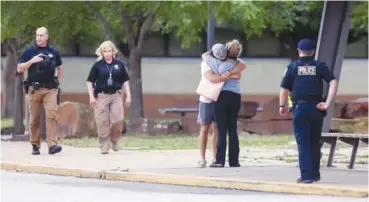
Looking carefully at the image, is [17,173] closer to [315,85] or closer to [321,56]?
[315,85]

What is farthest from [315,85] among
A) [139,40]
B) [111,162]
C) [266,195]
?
[139,40]

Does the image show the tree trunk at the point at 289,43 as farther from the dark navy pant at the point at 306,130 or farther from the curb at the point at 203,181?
the dark navy pant at the point at 306,130

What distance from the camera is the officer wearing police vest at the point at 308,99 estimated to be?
11.1 m

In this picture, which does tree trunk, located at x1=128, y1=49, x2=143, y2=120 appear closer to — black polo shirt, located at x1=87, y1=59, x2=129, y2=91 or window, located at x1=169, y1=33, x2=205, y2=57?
black polo shirt, located at x1=87, y1=59, x2=129, y2=91

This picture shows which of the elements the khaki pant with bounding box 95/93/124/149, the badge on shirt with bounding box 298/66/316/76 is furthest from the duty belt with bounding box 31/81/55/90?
the badge on shirt with bounding box 298/66/316/76

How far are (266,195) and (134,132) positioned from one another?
1459 centimetres

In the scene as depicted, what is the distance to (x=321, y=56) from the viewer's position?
668 inches

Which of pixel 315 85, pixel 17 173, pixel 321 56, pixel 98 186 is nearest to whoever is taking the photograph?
pixel 315 85

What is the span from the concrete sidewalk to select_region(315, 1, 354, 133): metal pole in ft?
6.00

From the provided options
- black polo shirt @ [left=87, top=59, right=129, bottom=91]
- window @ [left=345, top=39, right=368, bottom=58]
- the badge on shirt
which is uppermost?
the badge on shirt

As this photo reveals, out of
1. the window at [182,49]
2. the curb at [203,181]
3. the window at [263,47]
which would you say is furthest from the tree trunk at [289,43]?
the curb at [203,181]

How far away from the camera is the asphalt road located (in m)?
10.6

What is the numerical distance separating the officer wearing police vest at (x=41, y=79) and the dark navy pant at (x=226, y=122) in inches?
134

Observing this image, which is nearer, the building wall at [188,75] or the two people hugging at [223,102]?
the two people hugging at [223,102]
